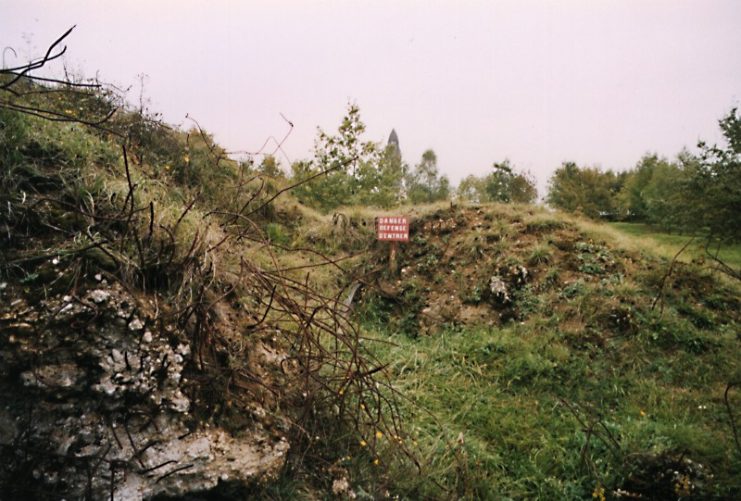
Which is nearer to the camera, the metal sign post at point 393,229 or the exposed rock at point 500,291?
the exposed rock at point 500,291

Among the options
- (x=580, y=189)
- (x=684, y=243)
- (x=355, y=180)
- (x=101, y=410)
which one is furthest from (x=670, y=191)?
(x=101, y=410)

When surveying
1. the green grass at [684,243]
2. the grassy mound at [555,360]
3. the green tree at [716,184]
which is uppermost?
the green tree at [716,184]

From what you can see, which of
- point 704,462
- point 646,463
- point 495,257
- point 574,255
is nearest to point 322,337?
point 646,463

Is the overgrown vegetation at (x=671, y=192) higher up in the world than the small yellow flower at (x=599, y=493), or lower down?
higher up

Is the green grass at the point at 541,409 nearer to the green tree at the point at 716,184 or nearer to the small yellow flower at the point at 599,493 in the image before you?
the small yellow flower at the point at 599,493

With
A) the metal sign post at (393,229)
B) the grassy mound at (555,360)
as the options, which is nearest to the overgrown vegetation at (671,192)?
the grassy mound at (555,360)

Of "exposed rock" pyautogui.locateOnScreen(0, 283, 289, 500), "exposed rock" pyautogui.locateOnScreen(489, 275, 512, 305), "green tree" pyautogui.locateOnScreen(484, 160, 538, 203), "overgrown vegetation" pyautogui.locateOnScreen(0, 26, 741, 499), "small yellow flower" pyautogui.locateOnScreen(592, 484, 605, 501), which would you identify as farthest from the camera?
"green tree" pyautogui.locateOnScreen(484, 160, 538, 203)

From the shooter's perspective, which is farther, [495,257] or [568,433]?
[495,257]

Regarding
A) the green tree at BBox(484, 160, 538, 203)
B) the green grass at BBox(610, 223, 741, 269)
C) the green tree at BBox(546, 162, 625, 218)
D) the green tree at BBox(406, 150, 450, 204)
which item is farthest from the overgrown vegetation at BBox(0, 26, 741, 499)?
the green tree at BBox(406, 150, 450, 204)

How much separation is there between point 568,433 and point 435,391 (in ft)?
4.24

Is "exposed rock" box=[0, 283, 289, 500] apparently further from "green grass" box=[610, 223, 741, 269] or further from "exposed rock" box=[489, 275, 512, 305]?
"exposed rock" box=[489, 275, 512, 305]

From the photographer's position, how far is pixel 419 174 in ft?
119

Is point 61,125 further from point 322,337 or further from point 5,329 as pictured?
point 322,337

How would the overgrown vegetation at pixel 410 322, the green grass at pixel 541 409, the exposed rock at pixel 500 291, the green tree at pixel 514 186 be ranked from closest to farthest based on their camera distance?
the overgrown vegetation at pixel 410 322, the green grass at pixel 541 409, the exposed rock at pixel 500 291, the green tree at pixel 514 186
